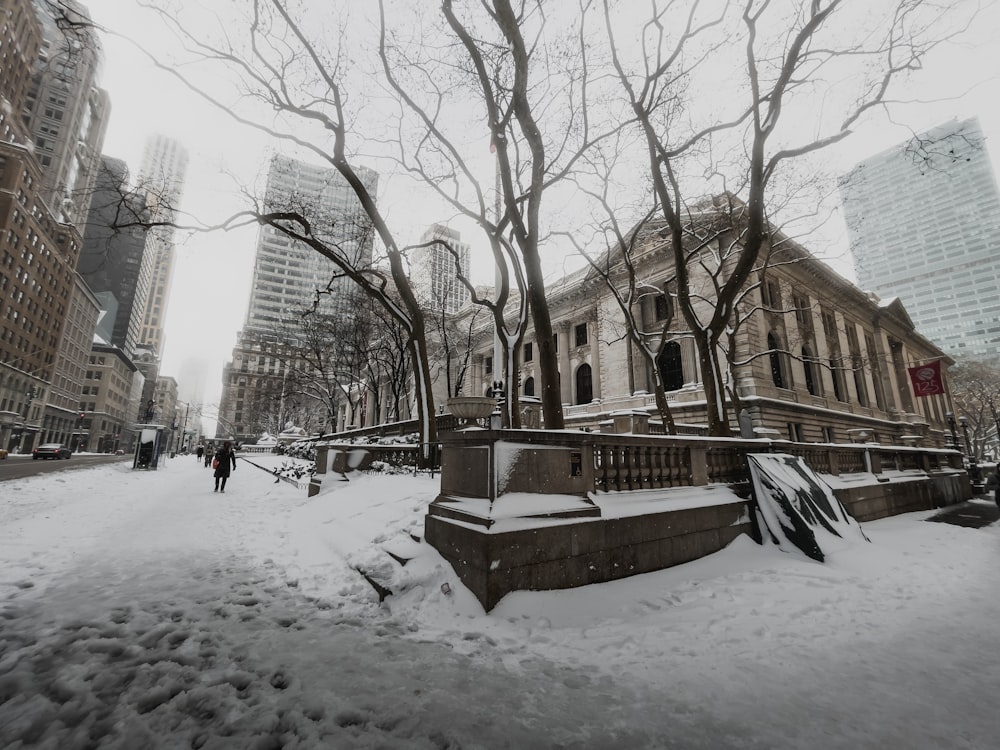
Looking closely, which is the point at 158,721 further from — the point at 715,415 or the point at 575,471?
the point at 715,415

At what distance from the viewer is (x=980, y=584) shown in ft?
15.7

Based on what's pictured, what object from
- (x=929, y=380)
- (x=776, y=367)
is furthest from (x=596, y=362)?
(x=929, y=380)

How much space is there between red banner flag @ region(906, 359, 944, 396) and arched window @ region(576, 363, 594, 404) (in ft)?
59.3

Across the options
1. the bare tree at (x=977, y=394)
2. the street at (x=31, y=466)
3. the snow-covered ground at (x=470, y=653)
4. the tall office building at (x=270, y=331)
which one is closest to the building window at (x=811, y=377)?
Result: the bare tree at (x=977, y=394)

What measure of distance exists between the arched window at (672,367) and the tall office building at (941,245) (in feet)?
34.2

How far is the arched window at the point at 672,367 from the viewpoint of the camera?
85.2 ft

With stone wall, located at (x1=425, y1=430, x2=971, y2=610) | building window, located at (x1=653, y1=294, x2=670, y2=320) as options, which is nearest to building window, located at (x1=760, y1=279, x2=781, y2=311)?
building window, located at (x1=653, y1=294, x2=670, y2=320)

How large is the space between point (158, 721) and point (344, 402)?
168 ft

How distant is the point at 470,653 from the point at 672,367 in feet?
86.0

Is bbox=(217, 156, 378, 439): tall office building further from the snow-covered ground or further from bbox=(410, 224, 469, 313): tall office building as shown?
the snow-covered ground

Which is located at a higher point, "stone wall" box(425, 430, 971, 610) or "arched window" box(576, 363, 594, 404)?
"arched window" box(576, 363, 594, 404)

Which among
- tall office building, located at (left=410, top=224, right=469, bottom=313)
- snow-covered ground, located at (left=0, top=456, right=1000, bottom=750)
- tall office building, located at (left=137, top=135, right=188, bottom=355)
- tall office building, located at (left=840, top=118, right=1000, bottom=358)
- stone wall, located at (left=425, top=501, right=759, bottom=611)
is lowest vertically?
snow-covered ground, located at (left=0, top=456, right=1000, bottom=750)

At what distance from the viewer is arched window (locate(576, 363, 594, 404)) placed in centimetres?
3206

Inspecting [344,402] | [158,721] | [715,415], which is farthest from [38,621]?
[344,402]
